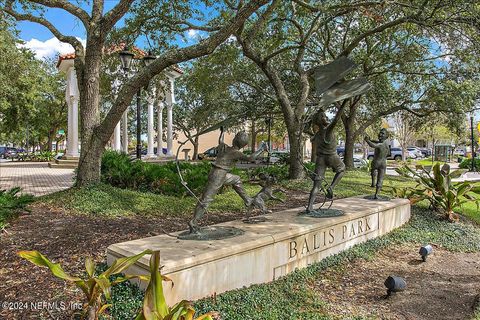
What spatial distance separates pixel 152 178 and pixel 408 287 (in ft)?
24.7

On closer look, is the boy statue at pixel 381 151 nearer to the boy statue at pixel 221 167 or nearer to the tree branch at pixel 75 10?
the boy statue at pixel 221 167

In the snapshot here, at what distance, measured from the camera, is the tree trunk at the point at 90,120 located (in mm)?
8812

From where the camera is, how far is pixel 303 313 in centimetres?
392

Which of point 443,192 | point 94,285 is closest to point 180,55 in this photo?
point 94,285

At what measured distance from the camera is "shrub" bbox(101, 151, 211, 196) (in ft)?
33.6

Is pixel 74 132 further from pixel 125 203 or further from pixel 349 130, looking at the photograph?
pixel 125 203

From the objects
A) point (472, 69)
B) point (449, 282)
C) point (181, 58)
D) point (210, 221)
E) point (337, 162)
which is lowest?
point (449, 282)

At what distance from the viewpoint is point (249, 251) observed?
4359 mm

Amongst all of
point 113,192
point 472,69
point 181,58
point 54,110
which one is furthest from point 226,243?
point 54,110

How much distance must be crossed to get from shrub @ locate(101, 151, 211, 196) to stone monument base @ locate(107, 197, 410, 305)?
4.46 meters

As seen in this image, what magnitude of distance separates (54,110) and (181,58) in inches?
1545

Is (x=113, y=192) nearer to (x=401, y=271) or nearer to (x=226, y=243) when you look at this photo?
(x=226, y=243)

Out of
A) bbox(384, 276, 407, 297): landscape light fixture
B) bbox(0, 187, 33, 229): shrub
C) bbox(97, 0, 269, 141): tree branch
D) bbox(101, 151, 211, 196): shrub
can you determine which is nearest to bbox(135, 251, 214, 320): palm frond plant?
bbox(384, 276, 407, 297): landscape light fixture

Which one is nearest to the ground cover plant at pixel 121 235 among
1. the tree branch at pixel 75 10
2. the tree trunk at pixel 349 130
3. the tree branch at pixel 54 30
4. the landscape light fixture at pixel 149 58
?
the tree branch at pixel 54 30
